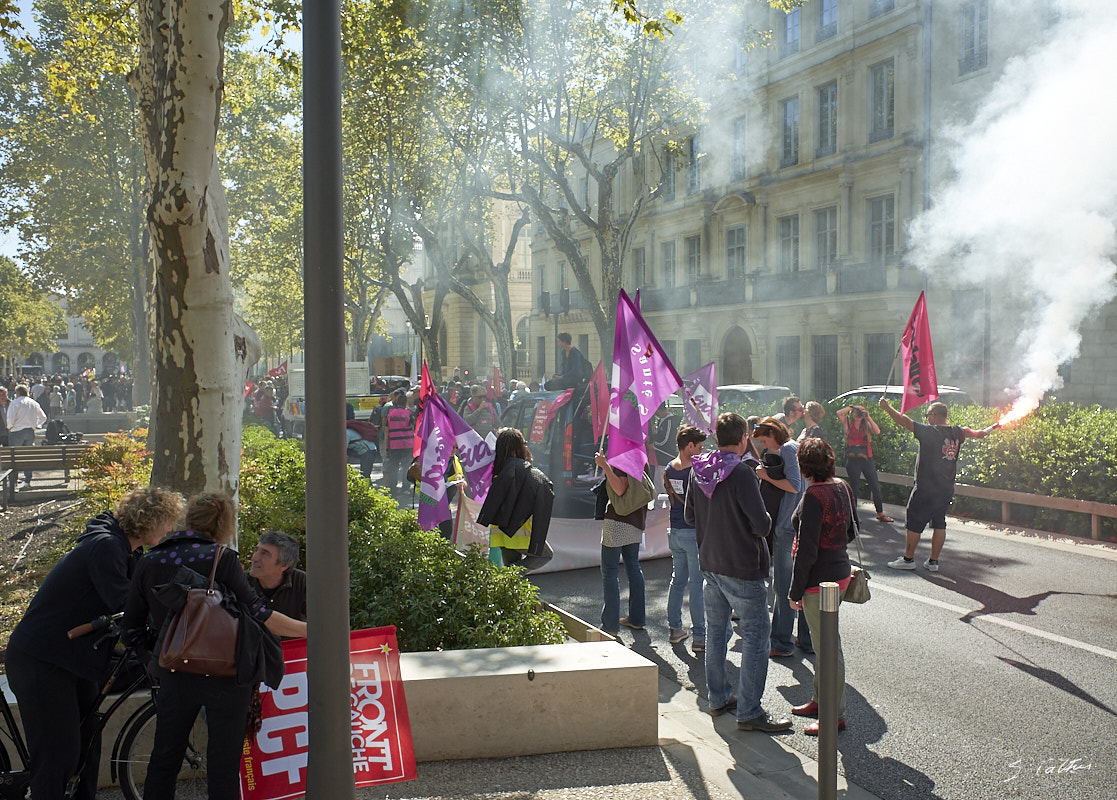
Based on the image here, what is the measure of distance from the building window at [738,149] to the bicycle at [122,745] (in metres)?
32.7

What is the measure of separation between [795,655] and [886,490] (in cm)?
836

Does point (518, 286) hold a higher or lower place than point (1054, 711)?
higher

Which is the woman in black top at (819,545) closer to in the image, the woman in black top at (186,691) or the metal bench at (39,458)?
the woman in black top at (186,691)

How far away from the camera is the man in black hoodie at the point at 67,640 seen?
152 inches

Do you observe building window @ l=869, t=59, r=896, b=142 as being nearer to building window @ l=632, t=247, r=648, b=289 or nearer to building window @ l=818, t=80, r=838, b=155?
building window @ l=818, t=80, r=838, b=155

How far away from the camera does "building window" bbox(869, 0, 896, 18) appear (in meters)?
28.0

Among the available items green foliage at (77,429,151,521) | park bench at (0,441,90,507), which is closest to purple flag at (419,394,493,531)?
green foliage at (77,429,151,521)

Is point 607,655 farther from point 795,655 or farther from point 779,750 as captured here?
point 795,655

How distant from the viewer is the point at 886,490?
47.8ft

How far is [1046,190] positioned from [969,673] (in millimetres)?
17212

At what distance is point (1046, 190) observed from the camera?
67.3 feet

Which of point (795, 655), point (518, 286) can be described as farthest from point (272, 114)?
point (795, 655)

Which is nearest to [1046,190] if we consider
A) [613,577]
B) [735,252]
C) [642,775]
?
[735,252]

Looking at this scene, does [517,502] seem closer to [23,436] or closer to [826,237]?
[23,436]
